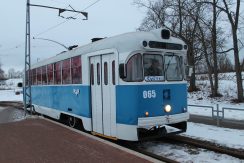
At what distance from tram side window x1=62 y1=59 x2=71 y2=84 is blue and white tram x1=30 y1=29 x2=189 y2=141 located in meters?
1.35

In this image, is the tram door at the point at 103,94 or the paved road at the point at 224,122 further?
the paved road at the point at 224,122

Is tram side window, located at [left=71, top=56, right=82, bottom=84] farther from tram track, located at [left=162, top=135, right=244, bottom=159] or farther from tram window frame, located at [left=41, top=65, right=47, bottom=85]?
tram window frame, located at [left=41, top=65, right=47, bottom=85]

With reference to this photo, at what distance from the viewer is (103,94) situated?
1011 cm

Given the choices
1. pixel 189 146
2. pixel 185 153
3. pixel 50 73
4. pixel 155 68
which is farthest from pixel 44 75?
pixel 185 153

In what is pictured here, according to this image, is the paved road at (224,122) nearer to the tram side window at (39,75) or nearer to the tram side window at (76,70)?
the tram side window at (76,70)

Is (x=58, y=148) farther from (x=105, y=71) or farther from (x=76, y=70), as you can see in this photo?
(x=76, y=70)

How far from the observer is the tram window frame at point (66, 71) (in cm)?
1288

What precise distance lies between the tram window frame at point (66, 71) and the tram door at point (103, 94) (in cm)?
223

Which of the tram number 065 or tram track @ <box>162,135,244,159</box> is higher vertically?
the tram number 065

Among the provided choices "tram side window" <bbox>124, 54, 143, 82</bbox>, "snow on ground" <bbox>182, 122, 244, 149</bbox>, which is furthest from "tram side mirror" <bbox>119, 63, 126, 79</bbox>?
"snow on ground" <bbox>182, 122, 244, 149</bbox>

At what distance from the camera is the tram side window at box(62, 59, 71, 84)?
13.0 metres

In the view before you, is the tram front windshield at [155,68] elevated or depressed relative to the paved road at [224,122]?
elevated

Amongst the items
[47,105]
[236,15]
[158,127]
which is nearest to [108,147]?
[158,127]

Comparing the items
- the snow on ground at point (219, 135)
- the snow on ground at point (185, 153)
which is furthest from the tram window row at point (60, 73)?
the snow on ground at point (219, 135)
